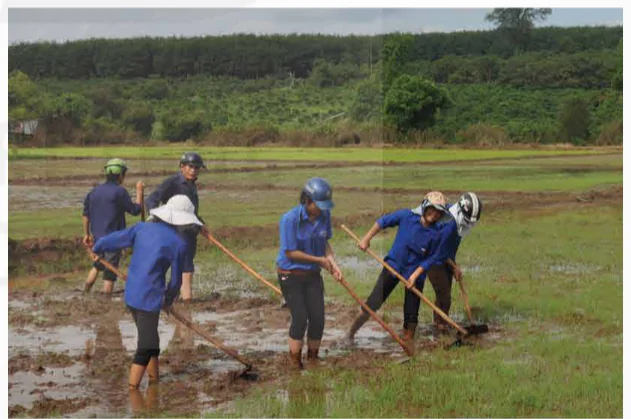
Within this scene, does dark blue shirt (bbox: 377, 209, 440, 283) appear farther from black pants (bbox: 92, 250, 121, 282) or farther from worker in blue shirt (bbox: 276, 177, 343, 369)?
black pants (bbox: 92, 250, 121, 282)

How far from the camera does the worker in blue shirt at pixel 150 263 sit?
8625 mm

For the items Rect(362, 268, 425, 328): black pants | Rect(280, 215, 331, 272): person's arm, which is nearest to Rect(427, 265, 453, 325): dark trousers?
Rect(362, 268, 425, 328): black pants

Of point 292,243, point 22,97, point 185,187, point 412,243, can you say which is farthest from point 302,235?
point 22,97

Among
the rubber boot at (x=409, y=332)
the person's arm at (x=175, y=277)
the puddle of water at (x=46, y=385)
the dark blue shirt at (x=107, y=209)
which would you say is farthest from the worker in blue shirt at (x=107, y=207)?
the rubber boot at (x=409, y=332)

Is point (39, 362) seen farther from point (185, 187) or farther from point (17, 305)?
point (185, 187)

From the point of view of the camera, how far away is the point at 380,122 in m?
11.2

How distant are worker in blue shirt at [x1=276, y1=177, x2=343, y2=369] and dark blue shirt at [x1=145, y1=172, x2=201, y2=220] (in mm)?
977

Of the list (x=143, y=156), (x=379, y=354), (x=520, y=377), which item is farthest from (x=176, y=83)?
(x=520, y=377)

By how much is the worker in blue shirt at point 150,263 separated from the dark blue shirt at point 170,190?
1027mm

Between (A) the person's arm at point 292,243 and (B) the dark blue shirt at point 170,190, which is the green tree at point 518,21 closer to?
(B) the dark blue shirt at point 170,190

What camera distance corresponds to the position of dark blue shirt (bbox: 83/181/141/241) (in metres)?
10.1

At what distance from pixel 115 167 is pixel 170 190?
538mm

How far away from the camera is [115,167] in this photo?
33.5ft

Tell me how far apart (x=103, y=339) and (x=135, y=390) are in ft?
4.09
